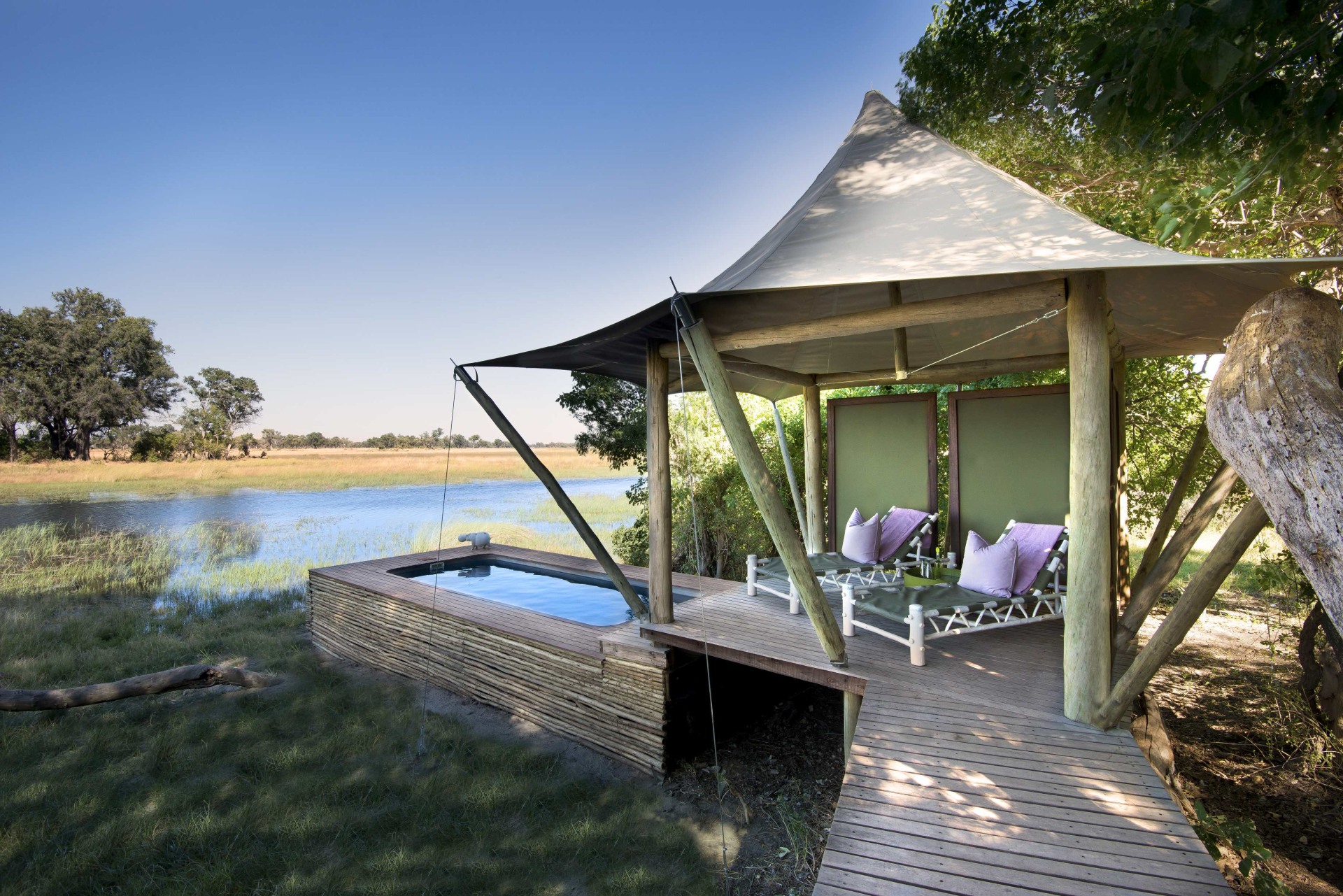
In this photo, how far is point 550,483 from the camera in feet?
14.9

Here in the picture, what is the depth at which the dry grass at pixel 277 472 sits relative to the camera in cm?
1664

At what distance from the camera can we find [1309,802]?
3.44 meters

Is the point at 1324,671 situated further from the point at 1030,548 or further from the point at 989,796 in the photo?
the point at 989,796

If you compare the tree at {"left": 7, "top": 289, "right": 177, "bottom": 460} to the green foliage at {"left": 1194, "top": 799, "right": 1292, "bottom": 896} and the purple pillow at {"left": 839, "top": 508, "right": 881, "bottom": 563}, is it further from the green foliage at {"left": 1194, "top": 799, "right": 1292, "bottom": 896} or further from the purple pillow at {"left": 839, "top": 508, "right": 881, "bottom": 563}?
the green foliage at {"left": 1194, "top": 799, "right": 1292, "bottom": 896}

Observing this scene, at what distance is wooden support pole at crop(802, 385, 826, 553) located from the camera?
627 centimetres

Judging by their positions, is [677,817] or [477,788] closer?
[677,817]

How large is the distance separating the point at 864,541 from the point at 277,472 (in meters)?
22.9

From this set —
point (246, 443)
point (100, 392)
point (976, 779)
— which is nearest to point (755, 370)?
point (976, 779)

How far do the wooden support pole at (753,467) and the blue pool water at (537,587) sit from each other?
2.75m

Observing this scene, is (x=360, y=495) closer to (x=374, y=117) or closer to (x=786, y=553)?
(x=374, y=117)

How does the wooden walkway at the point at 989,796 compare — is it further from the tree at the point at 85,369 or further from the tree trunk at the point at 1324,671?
the tree at the point at 85,369

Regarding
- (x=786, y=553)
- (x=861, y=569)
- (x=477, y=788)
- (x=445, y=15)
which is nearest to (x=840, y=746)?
(x=861, y=569)

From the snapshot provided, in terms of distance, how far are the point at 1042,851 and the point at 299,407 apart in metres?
30.8

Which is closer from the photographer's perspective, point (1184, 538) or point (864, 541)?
point (1184, 538)
